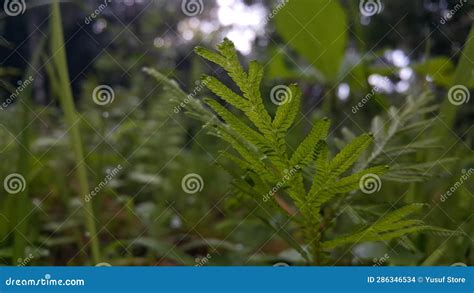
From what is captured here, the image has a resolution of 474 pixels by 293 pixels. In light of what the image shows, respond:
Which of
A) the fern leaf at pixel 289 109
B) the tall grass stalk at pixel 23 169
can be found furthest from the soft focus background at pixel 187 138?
the fern leaf at pixel 289 109

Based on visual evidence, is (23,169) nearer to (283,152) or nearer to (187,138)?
(283,152)

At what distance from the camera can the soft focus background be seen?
0.69m

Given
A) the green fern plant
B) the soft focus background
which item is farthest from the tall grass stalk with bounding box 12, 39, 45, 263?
the green fern plant

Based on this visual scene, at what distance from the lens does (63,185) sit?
117 cm

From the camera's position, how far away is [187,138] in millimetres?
1821

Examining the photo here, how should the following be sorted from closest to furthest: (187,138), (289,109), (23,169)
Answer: (289,109) → (23,169) → (187,138)
